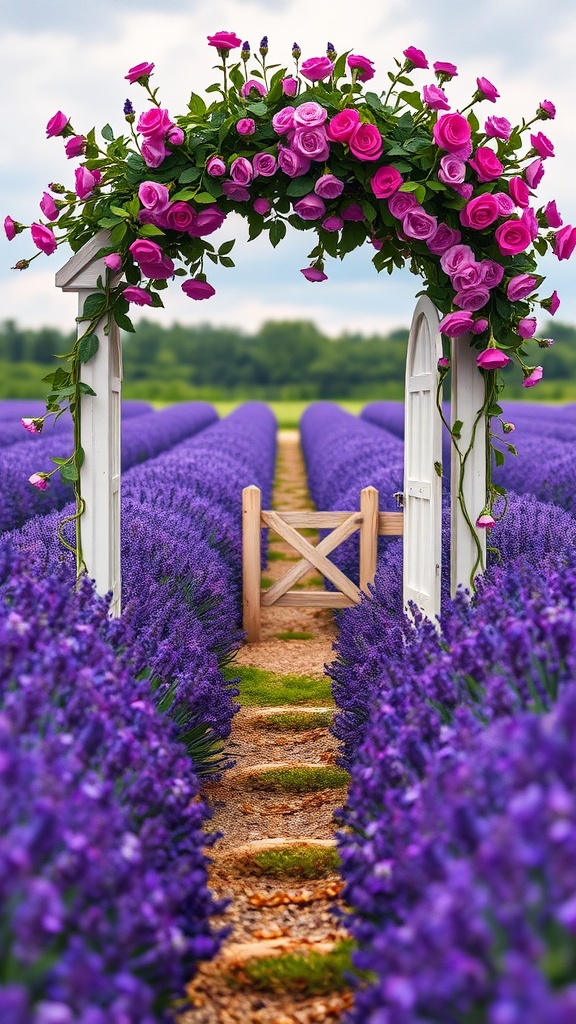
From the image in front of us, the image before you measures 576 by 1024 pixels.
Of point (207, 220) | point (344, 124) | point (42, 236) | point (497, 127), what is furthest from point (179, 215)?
point (497, 127)

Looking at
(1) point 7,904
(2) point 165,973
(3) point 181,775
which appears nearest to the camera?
(1) point 7,904

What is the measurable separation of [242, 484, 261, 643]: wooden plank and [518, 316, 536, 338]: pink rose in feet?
10.5

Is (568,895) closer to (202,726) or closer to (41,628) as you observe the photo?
(41,628)

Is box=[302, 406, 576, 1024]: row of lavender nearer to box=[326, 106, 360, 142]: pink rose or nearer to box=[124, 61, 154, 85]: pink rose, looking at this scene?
box=[326, 106, 360, 142]: pink rose

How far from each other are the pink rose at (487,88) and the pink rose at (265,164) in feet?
2.97

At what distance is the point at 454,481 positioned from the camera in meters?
4.42

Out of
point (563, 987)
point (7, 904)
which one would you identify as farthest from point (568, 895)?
point (7, 904)

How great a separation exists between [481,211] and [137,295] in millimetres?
1480

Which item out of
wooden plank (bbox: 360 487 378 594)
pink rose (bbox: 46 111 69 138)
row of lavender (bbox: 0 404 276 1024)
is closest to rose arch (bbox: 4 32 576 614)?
pink rose (bbox: 46 111 69 138)

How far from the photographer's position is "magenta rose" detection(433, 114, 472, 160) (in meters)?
3.91

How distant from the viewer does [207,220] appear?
13.6ft

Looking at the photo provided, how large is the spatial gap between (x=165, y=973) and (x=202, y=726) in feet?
7.15

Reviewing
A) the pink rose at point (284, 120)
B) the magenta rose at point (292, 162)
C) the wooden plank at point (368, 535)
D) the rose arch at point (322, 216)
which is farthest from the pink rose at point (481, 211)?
the wooden plank at point (368, 535)

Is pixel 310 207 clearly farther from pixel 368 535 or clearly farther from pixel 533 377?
pixel 368 535
